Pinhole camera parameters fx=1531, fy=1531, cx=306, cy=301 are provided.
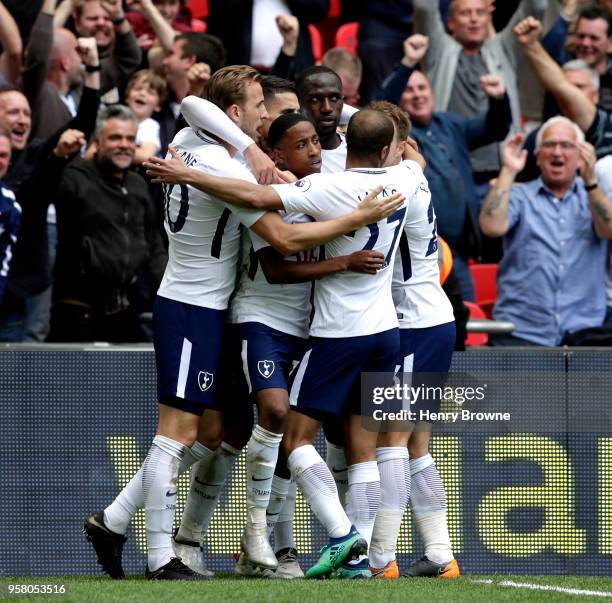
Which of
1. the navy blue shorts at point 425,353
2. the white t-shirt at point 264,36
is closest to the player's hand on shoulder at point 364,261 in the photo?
the navy blue shorts at point 425,353

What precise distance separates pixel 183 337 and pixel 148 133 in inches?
191

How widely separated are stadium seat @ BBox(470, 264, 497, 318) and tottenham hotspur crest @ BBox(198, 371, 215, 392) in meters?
4.79

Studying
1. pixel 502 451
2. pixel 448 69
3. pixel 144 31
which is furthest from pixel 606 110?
pixel 502 451

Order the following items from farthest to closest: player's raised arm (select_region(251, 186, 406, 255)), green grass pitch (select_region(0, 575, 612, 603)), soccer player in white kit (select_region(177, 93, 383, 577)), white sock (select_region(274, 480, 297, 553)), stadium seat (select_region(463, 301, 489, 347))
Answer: stadium seat (select_region(463, 301, 489, 347))
white sock (select_region(274, 480, 297, 553))
soccer player in white kit (select_region(177, 93, 383, 577))
player's raised arm (select_region(251, 186, 406, 255))
green grass pitch (select_region(0, 575, 612, 603))

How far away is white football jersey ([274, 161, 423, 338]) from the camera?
289 inches

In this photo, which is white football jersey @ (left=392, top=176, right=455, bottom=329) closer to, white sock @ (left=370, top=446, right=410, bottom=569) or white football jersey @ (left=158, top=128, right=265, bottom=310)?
white sock @ (left=370, top=446, right=410, bottom=569)

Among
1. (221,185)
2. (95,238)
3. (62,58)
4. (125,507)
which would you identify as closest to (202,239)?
(221,185)

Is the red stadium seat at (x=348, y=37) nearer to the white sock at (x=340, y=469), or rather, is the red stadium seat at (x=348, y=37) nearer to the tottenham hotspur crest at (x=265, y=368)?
the white sock at (x=340, y=469)

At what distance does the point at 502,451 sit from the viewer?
28.9 feet

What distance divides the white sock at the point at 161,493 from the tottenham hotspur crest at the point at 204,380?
304mm

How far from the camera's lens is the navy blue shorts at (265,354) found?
24.4 ft

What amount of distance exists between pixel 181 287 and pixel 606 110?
6.58 meters

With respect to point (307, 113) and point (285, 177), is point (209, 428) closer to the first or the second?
point (285, 177)

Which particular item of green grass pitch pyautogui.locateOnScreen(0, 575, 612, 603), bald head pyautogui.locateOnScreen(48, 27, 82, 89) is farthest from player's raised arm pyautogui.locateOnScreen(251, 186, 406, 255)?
bald head pyautogui.locateOnScreen(48, 27, 82, 89)
